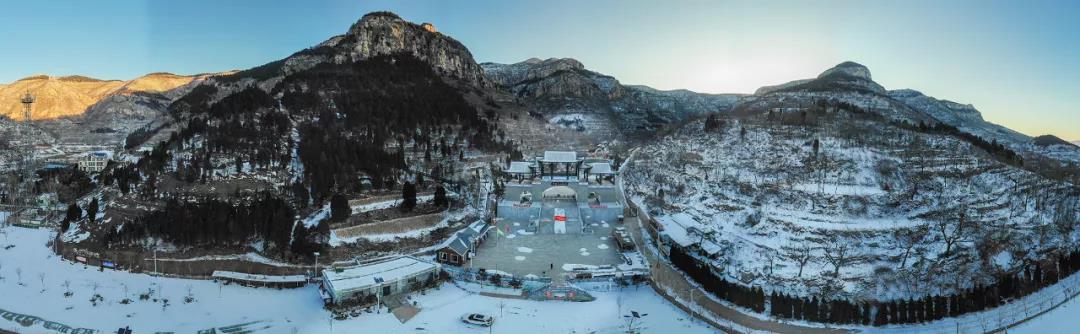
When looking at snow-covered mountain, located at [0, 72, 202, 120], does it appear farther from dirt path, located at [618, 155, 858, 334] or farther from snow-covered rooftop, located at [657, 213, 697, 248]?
dirt path, located at [618, 155, 858, 334]

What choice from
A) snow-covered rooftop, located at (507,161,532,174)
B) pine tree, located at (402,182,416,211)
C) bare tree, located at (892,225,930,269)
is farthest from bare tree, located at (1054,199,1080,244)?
pine tree, located at (402,182,416,211)

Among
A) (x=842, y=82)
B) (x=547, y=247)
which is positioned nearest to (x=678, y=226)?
(x=547, y=247)

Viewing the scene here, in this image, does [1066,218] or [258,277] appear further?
[1066,218]

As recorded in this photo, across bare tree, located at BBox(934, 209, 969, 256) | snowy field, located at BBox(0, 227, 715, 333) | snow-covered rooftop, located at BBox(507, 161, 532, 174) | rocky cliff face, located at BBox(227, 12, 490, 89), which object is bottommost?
snowy field, located at BBox(0, 227, 715, 333)

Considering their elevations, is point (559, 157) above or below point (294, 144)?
below

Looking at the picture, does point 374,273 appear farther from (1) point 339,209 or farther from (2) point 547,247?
(2) point 547,247

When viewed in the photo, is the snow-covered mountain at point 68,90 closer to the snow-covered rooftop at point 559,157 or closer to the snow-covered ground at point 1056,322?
the snow-covered rooftop at point 559,157

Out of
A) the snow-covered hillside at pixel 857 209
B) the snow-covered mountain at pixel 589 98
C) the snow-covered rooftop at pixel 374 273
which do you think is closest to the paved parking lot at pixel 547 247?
the snow-covered rooftop at pixel 374 273
